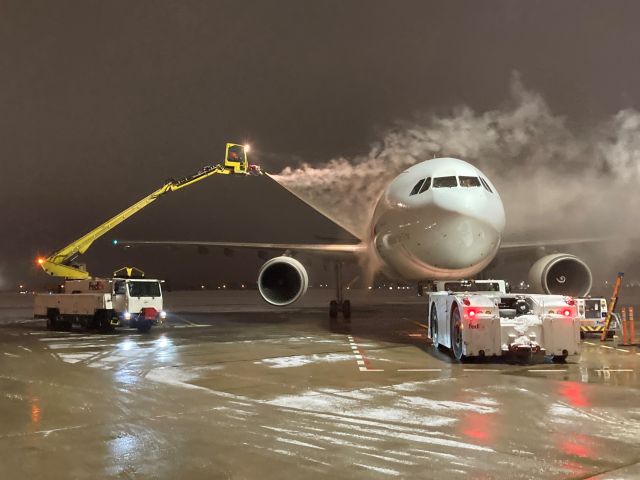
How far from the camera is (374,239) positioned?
1602cm

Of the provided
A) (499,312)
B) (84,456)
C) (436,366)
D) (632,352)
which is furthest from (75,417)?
(632,352)

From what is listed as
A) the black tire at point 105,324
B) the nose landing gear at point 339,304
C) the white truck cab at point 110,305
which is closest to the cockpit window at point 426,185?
the white truck cab at point 110,305

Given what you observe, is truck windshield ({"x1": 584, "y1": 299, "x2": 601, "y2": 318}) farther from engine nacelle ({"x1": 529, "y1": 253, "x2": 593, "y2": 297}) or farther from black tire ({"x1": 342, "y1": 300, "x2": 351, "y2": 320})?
black tire ({"x1": 342, "y1": 300, "x2": 351, "y2": 320})

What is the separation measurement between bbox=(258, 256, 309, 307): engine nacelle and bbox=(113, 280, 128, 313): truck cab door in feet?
13.3

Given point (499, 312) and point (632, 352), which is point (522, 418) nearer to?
point (499, 312)

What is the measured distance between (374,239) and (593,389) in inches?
357

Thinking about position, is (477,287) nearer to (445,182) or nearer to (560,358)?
(560,358)

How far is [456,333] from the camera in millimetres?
10406

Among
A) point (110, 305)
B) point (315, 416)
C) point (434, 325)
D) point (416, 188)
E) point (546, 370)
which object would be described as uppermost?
point (416, 188)

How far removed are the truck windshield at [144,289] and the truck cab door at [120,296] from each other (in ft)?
0.72

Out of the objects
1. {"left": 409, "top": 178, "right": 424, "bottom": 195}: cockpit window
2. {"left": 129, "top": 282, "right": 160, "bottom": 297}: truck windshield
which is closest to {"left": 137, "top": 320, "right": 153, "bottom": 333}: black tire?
{"left": 129, "top": 282, "right": 160, "bottom": 297}: truck windshield

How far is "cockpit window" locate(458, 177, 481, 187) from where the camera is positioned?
12.9 metres

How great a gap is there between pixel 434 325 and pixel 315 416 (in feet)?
22.9

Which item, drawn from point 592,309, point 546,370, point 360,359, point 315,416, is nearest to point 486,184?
point 592,309
